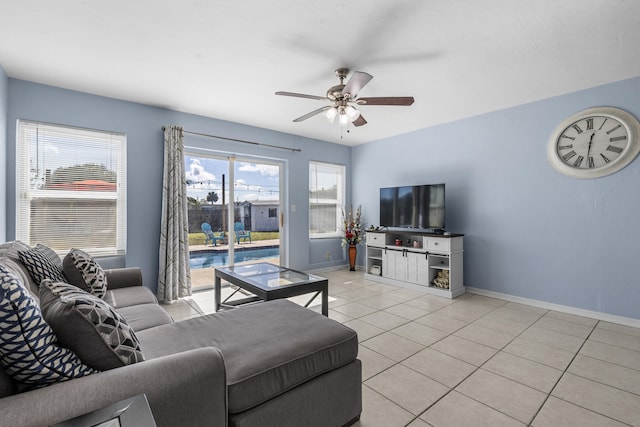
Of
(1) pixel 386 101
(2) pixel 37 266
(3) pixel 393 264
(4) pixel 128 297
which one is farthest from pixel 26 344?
(3) pixel 393 264

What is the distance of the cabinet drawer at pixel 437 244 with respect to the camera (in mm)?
3979

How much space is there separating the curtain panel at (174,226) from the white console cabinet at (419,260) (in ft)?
9.60

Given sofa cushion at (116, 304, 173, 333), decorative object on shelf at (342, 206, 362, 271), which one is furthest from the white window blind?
sofa cushion at (116, 304, 173, 333)

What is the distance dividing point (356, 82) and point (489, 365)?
2.46m

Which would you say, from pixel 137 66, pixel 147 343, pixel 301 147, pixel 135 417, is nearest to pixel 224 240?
pixel 301 147

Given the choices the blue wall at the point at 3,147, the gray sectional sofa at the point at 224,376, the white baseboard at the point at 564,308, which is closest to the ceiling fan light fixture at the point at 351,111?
the gray sectional sofa at the point at 224,376

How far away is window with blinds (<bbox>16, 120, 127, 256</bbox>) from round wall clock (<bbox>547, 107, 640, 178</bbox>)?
5.21 m

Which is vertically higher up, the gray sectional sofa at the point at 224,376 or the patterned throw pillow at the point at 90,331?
the patterned throw pillow at the point at 90,331

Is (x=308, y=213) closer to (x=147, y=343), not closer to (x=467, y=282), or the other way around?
(x=467, y=282)

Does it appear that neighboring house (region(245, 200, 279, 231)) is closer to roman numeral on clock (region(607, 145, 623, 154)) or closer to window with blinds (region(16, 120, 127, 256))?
window with blinds (region(16, 120, 127, 256))

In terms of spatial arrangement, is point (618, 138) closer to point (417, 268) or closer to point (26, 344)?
point (417, 268)

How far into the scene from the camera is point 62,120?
319 cm

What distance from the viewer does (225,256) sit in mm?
4543

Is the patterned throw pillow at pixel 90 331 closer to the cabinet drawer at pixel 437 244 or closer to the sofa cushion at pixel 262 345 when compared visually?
the sofa cushion at pixel 262 345
